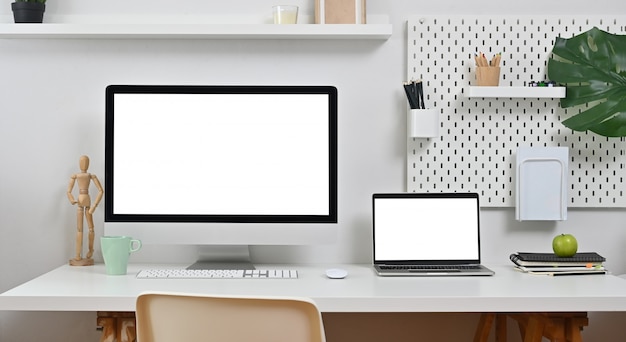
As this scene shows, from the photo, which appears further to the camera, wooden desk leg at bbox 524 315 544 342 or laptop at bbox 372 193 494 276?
laptop at bbox 372 193 494 276

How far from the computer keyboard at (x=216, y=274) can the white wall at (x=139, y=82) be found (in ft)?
0.99

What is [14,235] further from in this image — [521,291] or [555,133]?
[555,133]

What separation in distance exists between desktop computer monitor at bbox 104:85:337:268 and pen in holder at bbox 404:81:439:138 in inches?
11.8

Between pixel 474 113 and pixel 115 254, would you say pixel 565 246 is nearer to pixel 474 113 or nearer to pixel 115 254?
pixel 474 113

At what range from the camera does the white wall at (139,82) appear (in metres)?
2.43

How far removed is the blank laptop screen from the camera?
2.26m

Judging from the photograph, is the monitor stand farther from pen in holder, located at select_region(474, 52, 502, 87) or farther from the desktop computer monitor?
pen in holder, located at select_region(474, 52, 502, 87)

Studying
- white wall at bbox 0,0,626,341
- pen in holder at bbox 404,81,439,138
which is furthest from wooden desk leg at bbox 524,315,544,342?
pen in holder at bbox 404,81,439,138

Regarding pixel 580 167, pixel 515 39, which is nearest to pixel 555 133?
pixel 580 167

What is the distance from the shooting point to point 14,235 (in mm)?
2445

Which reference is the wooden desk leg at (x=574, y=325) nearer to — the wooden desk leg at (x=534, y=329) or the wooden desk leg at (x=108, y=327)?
the wooden desk leg at (x=534, y=329)

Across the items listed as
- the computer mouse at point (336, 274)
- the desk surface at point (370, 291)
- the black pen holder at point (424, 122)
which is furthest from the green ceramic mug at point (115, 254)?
the black pen holder at point (424, 122)

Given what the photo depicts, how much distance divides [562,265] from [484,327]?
292mm

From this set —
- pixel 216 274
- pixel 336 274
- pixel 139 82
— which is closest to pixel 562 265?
pixel 336 274
